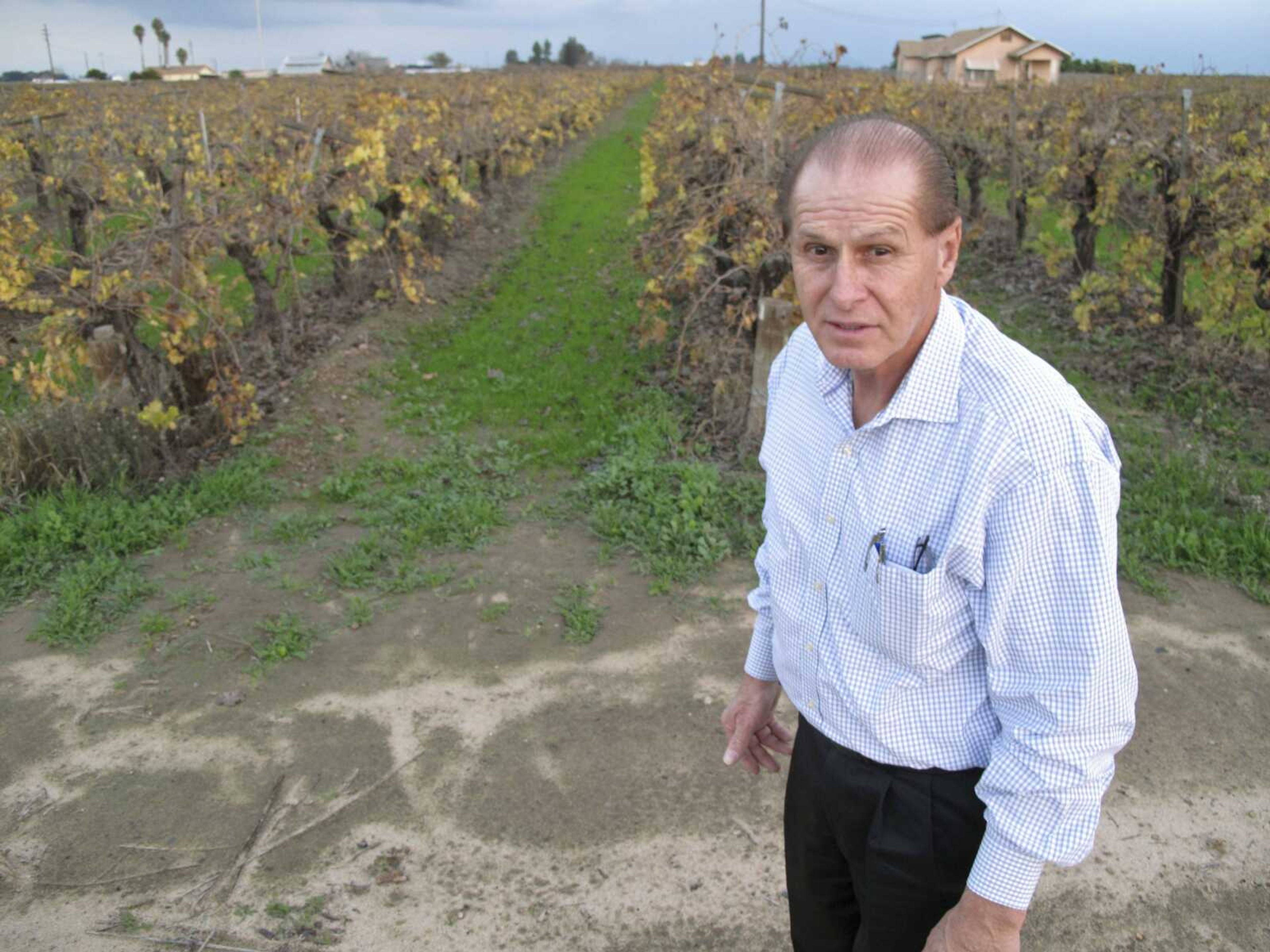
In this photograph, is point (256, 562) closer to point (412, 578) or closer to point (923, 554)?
point (412, 578)

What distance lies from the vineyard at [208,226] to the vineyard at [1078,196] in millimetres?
2851

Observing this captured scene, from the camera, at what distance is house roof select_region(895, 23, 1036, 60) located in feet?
158

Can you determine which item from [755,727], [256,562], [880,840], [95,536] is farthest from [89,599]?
[880,840]

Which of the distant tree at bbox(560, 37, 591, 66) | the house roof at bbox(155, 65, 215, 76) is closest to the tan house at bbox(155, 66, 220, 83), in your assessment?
the house roof at bbox(155, 65, 215, 76)

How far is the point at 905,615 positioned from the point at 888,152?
28.4 inches

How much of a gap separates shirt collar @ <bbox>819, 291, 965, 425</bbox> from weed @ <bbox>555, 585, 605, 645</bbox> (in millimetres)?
3113

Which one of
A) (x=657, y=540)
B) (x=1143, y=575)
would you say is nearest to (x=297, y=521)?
(x=657, y=540)

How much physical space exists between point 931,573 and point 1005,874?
47 centimetres

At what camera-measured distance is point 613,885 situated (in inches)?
122

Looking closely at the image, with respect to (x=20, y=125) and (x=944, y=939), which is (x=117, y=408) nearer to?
(x=944, y=939)

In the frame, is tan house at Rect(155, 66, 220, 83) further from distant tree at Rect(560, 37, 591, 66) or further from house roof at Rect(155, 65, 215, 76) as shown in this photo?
distant tree at Rect(560, 37, 591, 66)

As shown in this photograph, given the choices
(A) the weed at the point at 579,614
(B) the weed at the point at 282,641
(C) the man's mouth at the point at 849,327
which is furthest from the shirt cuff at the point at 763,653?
(B) the weed at the point at 282,641

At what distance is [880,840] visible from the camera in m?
1.69

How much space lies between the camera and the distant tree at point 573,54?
8469cm
